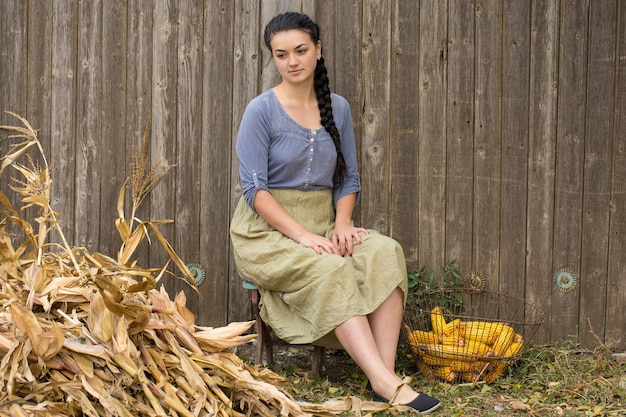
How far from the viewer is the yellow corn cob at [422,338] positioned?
3748mm

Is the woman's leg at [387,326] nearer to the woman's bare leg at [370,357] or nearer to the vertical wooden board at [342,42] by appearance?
the woman's bare leg at [370,357]

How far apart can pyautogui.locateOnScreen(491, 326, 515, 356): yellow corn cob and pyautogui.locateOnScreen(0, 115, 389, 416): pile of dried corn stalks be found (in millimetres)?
1355

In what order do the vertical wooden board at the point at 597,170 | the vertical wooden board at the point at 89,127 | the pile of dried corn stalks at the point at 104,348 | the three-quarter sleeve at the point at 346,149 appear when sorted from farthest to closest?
the vertical wooden board at the point at 89,127 < the vertical wooden board at the point at 597,170 < the three-quarter sleeve at the point at 346,149 < the pile of dried corn stalks at the point at 104,348

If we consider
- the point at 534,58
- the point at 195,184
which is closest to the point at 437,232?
the point at 534,58

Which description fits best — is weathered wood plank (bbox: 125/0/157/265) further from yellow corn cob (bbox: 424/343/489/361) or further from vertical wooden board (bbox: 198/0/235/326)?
yellow corn cob (bbox: 424/343/489/361)

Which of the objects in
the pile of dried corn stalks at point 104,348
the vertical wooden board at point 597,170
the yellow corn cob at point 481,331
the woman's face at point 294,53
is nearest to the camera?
the pile of dried corn stalks at point 104,348

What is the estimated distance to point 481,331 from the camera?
3824 mm

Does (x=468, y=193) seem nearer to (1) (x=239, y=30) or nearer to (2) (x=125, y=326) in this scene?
(1) (x=239, y=30)

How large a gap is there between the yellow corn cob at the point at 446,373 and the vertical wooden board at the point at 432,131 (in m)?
0.68

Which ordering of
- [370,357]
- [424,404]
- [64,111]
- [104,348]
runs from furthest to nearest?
1. [64,111]
2. [370,357]
3. [424,404]
4. [104,348]

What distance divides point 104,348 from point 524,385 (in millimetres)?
2128

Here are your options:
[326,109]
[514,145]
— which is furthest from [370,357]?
[514,145]

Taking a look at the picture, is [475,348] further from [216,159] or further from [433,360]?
[216,159]

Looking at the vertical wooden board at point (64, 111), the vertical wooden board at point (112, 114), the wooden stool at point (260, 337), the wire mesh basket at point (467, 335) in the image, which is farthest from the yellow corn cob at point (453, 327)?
the vertical wooden board at point (64, 111)
